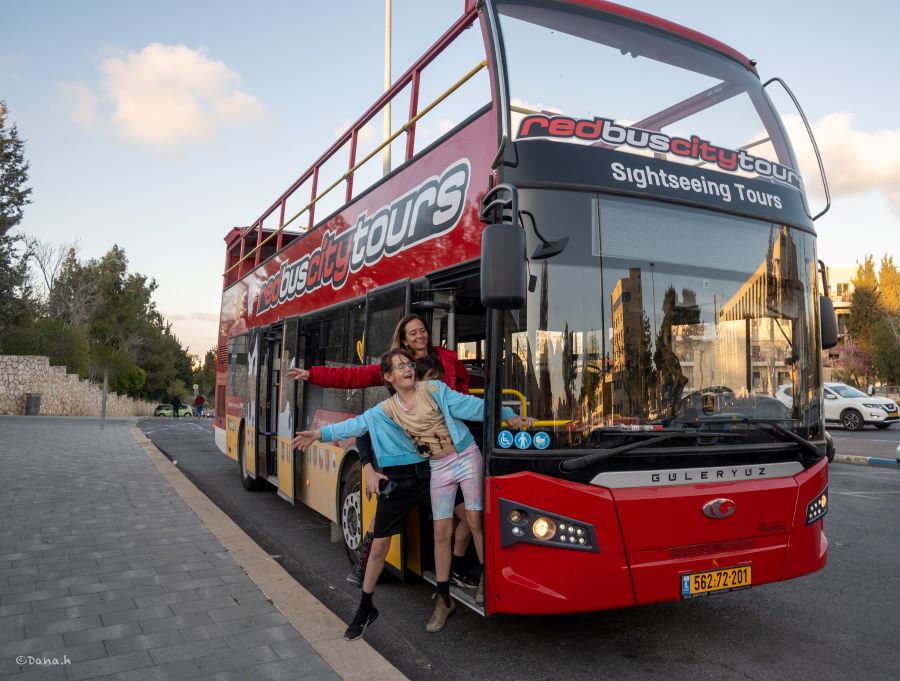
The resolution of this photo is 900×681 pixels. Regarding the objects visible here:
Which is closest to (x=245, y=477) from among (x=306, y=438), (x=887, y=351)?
Result: (x=306, y=438)

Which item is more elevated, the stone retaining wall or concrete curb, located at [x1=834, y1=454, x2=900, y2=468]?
the stone retaining wall

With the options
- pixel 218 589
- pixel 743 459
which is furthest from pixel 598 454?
pixel 218 589

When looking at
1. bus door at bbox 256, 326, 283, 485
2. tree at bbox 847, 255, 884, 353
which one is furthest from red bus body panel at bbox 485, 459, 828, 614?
tree at bbox 847, 255, 884, 353

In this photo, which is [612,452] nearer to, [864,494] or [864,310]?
[864,494]

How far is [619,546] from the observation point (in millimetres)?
3688

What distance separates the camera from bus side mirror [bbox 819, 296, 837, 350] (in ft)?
16.3

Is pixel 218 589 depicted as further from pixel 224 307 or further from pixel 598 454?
pixel 224 307

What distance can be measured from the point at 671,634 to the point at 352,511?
8.86 feet

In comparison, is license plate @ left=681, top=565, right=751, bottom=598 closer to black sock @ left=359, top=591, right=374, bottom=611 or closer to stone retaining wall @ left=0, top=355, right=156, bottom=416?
black sock @ left=359, top=591, right=374, bottom=611

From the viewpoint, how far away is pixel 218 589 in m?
5.02

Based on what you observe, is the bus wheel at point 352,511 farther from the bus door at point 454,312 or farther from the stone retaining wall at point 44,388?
the stone retaining wall at point 44,388

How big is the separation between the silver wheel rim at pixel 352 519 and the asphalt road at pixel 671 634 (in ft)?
1.04

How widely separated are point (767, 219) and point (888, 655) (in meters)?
2.73

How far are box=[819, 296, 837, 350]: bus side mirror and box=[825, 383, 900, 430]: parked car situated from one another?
20105mm
